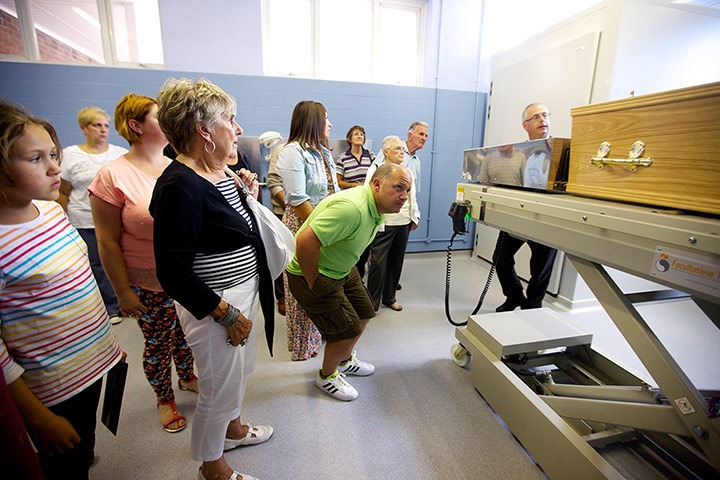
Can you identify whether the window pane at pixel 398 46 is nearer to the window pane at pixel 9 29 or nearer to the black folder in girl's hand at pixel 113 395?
the window pane at pixel 9 29

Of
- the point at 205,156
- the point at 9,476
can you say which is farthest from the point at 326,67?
the point at 9,476

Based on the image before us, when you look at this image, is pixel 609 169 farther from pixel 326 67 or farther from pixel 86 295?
pixel 326 67

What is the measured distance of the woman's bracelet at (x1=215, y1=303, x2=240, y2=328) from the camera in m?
1.00

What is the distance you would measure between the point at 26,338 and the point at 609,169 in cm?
169

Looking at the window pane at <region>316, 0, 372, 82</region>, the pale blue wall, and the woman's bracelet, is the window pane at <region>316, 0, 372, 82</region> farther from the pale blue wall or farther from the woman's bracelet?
the woman's bracelet

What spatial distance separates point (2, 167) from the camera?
748 mm

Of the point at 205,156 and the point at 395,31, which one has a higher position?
the point at 395,31

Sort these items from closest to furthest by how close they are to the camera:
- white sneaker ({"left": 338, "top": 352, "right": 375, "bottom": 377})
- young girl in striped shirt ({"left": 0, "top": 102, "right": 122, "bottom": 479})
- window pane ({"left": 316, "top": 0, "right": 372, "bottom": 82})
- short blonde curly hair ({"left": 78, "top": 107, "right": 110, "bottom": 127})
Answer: young girl in striped shirt ({"left": 0, "top": 102, "right": 122, "bottom": 479}), white sneaker ({"left": 338, "top": 352, "right": 375, "bottom": 377}), short blonde curly hair ({"left": 78, "top": 107, "right": 110, "bottom": 127}), window pane ({"left": 316, "top": 0, "right": 372, "bottom": 82})

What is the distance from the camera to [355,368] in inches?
79.3

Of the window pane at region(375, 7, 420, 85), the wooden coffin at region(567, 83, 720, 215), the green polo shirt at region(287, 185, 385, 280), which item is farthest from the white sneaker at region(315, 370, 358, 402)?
the window pane at region(375, 7, 420, 85)

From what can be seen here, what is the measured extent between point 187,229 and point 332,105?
3.40 meters

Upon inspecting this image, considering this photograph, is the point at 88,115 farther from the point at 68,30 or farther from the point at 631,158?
the point at 631,158

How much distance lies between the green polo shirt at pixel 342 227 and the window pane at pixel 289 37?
309cm

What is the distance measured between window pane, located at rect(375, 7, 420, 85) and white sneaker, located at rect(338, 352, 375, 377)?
3563mm
